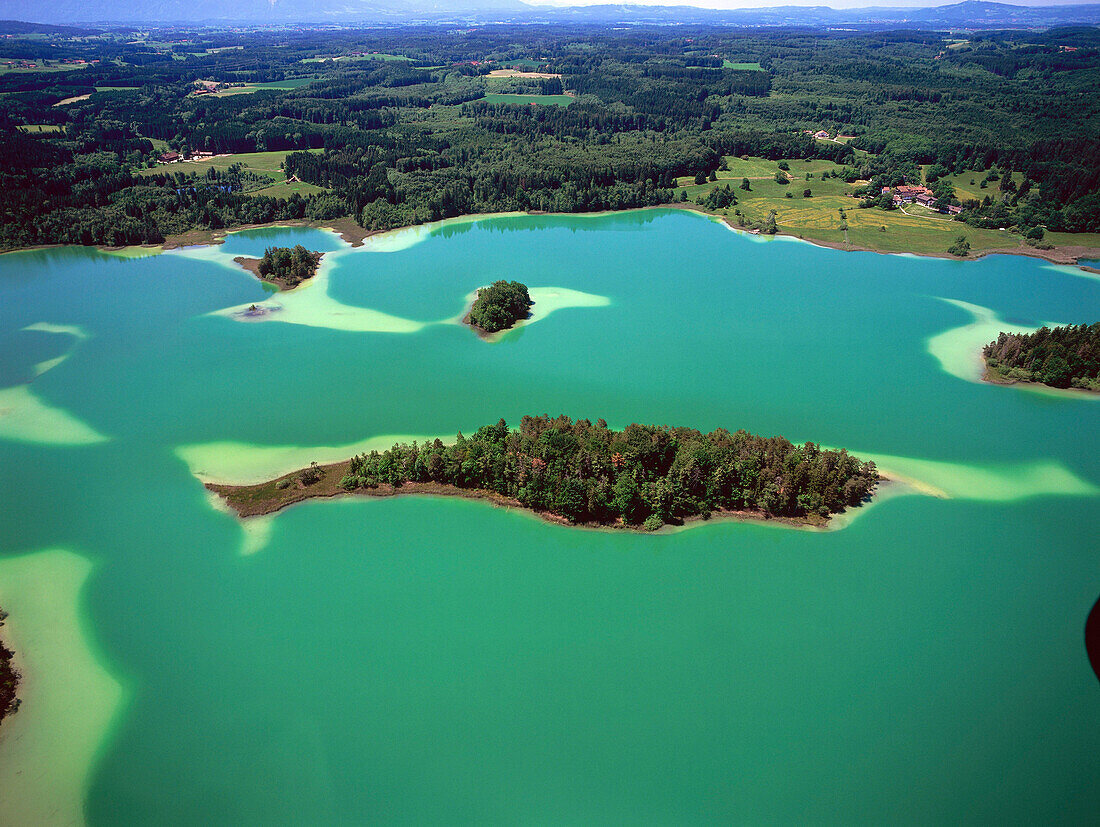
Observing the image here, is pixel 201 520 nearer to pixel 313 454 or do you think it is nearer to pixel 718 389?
pixel 313 454

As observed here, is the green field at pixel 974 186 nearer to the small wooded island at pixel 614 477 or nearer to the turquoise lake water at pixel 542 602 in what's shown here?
the turquoise lake water at pixel 542 602

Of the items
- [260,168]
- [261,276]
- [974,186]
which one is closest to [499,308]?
[261,276]

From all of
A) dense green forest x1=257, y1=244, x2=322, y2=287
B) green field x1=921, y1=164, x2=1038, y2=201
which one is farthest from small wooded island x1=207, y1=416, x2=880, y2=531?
green field x1=921, y1=164, x2=1038, y2=201

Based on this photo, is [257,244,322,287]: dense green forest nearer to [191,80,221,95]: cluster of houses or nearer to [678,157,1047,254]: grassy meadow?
[678,157,1047,254]: grassy meadow

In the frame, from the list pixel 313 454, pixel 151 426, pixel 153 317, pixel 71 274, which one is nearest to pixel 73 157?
pixel 71 274

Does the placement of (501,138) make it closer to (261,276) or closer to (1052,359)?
(261,276)
